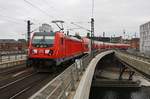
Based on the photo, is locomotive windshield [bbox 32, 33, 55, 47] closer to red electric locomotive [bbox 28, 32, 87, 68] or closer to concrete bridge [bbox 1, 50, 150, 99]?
red electric locomotive [bbox 28, 32, 87, 68]

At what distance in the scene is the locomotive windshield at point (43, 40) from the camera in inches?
982

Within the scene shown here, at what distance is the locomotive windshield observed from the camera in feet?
81.9

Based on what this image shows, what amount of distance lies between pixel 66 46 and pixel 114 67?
2049 inches

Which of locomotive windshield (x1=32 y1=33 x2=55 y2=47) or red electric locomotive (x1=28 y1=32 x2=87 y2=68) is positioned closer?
red electric locomotive (x1=28 y1=32 x2=87 y2=68)

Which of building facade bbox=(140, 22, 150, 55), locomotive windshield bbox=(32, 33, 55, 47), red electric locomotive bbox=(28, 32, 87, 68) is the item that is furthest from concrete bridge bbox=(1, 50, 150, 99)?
building facade bbox=(140, 22, 150, 55)

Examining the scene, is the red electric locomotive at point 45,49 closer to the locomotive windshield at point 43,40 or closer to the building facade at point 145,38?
the locomotive windshield at point 43,40

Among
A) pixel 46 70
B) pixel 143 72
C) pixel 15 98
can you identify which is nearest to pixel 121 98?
pixel 143 72

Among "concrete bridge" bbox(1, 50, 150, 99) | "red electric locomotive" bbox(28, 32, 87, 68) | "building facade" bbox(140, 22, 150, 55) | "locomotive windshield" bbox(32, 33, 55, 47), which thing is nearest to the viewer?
"concrete bridge" bbox(1, 50, 150, 99)

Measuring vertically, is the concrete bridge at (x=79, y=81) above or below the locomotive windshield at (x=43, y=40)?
below

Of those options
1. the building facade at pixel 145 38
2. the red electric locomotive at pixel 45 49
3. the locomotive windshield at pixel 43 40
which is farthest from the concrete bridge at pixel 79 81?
the building facade at pixel 145 38

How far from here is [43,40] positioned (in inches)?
990

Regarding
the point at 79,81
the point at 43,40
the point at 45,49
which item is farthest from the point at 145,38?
the point at 79,81

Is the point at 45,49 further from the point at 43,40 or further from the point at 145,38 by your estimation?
the point at 145,38

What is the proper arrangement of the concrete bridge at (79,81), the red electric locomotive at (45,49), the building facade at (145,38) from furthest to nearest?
1. the building facade at (145,38)
2. the red electric locomotive at (45,49)
3. the concrete bridge at (79,81)
